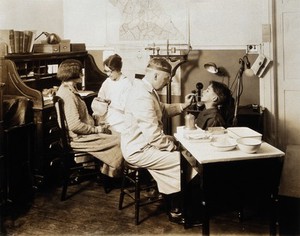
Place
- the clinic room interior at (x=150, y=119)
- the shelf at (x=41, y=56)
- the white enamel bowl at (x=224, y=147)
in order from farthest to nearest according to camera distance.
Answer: the shelf at (x=41, y=56) → the clinic room interior at (x=150, y=119) → the white enamel bowl at (x=224, y=147)

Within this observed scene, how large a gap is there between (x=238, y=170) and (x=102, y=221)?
4.48 ft

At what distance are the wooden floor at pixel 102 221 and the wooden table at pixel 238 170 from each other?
1.91 ft

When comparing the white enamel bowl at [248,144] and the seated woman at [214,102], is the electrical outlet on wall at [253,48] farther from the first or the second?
the white enamel bowl at [248,144]

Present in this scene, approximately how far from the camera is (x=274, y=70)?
13.8ft

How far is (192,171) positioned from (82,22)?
10.7ft

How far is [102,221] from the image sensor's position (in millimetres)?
3145

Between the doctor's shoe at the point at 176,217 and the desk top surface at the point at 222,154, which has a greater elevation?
the desk top surface at the point at 222,154

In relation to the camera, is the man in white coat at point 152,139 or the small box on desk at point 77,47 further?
the small box on desk at point 77,47

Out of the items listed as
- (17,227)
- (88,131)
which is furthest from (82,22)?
(17,227)

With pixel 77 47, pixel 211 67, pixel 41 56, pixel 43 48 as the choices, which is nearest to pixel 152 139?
pixel 211 67

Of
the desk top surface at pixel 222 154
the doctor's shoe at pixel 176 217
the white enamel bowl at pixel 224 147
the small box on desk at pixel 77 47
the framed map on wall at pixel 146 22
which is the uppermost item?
the framed map on wall at pixel 146 22

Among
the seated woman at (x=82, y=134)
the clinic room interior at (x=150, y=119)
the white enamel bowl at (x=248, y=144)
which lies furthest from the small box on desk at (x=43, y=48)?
the white enamel bowl at (x=248, y=144)

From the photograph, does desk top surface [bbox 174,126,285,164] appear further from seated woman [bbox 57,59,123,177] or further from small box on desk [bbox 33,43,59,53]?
small box on desk [bbox 33,43,59,53]

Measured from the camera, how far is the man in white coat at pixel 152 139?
116 inches
